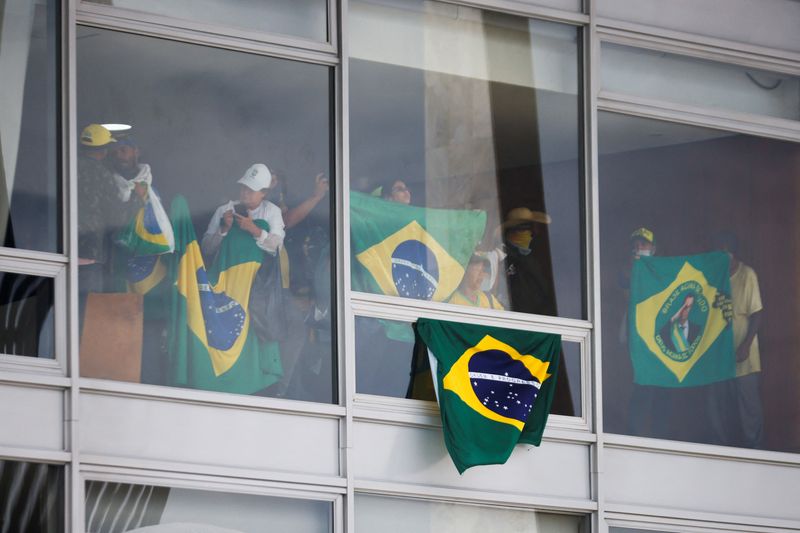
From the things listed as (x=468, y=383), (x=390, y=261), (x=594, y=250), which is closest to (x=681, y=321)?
(x=594, y=250)

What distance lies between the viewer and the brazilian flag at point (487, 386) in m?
12.1

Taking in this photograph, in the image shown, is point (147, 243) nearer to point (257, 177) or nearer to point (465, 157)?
point (257, 177)

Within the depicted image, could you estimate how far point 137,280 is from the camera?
11477mm

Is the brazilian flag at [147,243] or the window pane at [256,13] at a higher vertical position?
the window pane at [256,13]

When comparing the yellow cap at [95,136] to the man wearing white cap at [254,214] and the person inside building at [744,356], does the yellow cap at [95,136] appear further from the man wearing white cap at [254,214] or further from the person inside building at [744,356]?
the person inside building at [744,356]

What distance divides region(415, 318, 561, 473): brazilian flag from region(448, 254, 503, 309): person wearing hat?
0.21 meters

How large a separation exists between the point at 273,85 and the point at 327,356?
1964mm

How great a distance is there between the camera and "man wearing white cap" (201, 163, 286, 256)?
1190cm

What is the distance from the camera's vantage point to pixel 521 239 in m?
12.9

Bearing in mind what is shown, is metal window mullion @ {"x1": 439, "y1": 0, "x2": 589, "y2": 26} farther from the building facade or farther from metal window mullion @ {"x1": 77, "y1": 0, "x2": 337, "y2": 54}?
metal window mullion @ {"x1": 77, "y1": 0, "x2": 337, "y2": 54}

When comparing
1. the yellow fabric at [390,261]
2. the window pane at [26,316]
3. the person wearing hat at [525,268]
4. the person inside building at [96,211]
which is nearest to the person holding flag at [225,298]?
the person inside building at [96,211]

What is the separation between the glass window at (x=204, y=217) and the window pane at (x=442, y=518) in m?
0.86

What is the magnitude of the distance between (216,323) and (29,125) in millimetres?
1798

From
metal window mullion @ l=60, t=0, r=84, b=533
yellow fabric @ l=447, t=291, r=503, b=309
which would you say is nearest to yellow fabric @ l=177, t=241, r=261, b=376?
metal window mullion @ l=60, t=0, r=84, b=533
